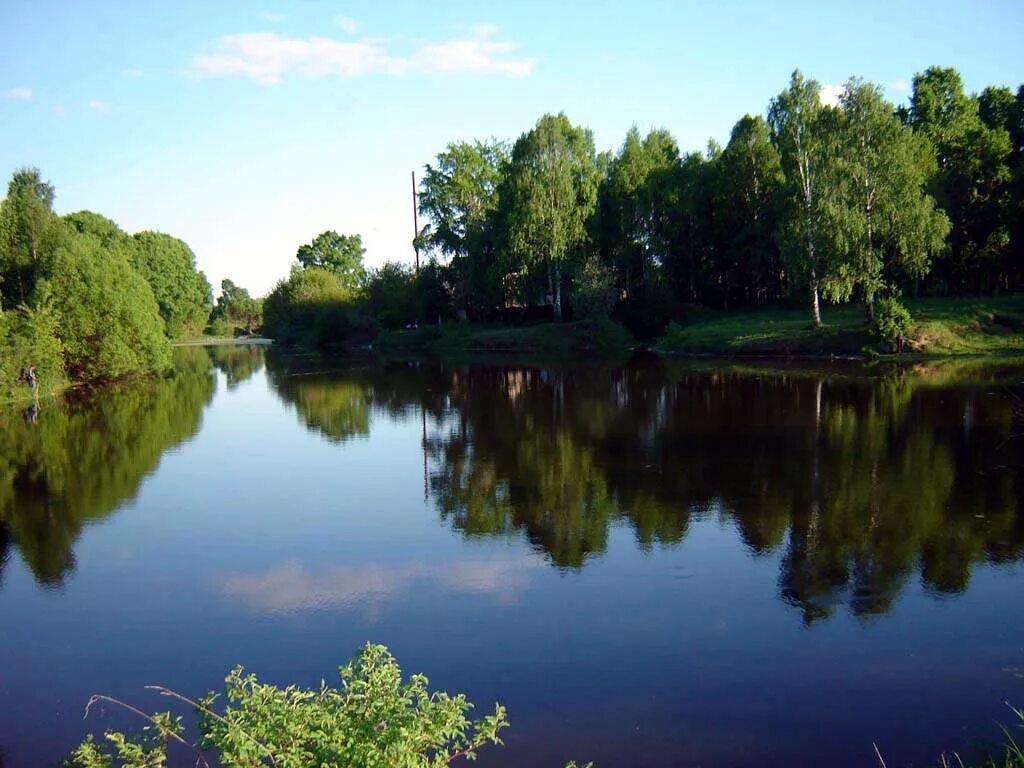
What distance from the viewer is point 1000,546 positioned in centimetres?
1215

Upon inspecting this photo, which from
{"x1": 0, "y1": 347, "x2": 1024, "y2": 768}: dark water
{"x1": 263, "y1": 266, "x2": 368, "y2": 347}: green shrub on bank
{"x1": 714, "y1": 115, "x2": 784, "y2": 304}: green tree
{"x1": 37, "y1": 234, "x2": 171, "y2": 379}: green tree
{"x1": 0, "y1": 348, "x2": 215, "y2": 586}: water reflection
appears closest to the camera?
{"x1": 0, "y1": 347, "x2": 1024, "y2": 768}: dark water

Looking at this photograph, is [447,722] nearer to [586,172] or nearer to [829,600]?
[829,600]

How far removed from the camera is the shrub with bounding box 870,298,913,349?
39.0m

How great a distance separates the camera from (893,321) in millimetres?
38969

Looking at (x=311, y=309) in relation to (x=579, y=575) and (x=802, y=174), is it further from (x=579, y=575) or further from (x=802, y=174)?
(x=579, y=575)

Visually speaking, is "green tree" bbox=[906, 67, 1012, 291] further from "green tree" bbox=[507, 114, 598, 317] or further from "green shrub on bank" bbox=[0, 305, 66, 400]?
"green shrub on bank" bbox=[0, 305, 66, 400]

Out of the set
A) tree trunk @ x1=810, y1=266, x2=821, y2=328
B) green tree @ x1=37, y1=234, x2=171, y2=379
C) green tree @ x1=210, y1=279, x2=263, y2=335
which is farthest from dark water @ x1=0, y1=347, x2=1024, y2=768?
green tree @ x1=210, y1=279, x2=263, y2=335

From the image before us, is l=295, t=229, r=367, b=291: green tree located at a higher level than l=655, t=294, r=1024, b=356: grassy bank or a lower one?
higher

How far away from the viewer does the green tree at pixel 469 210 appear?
213 ft

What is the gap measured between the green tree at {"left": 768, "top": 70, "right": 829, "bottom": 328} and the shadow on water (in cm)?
1021

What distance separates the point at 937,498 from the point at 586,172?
50.7m

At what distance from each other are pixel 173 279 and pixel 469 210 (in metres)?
59.3

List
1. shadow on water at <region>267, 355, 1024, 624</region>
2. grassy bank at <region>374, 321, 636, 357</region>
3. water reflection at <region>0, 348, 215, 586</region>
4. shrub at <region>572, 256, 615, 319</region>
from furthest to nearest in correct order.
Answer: grassy bank at <region>374, 321, 636, 357</region> < shrub at <region>572, 256, 615, 319</region> < water reflection at <region>0, 348, 215, 586</region> < shadow on water at <region>267, 355, 1024, 624</region>

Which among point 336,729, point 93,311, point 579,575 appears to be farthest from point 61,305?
point 336,729
